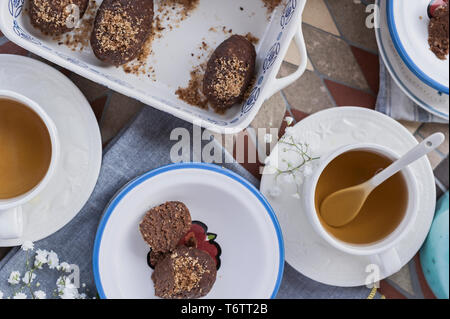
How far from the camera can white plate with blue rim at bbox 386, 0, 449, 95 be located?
31.7 inches

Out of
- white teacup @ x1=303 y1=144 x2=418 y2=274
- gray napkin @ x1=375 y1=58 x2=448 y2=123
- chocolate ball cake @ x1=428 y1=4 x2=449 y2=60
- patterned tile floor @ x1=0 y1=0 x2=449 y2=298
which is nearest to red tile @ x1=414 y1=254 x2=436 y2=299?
patterned tile floor @ x1=0 y1=0 x2=449 y2=298

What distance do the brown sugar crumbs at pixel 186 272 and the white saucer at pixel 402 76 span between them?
0.49 m

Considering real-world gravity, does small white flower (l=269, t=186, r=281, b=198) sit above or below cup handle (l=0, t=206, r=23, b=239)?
above

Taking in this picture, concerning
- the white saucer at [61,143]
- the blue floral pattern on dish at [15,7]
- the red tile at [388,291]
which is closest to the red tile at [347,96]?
the red tile at [388,291]

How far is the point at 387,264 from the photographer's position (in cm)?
82

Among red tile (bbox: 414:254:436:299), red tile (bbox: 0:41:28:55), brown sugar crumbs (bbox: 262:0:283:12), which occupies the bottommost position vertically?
red tile (bbox: 414:254:436:299)

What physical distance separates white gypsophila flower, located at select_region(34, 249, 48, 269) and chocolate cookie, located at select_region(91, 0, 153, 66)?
354 mm

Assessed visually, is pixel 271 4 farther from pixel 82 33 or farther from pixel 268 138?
pixel 82 33

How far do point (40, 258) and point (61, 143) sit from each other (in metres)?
0.21

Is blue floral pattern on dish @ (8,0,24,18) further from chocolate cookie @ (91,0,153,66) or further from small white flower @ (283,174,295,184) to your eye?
small white flower @ (283,174,295,184)

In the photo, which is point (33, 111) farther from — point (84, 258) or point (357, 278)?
point (357, 278)

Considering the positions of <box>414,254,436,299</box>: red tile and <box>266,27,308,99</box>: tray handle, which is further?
<box>414,254,436,299</box>: red tile

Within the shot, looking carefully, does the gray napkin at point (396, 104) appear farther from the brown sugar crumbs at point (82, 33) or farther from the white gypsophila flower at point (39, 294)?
the white gypsophila flower at point (39, 294)

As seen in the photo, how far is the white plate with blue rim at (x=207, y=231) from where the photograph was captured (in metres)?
0.78
